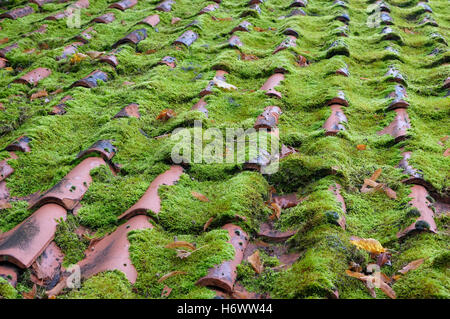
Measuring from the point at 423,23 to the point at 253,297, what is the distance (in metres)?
3.96

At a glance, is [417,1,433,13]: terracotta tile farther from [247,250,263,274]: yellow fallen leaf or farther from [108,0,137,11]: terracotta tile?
[247,250,263,274]: yellow fallen leaf

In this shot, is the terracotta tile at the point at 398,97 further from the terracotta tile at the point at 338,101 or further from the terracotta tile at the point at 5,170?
the terracotta tile at the point at 5,170

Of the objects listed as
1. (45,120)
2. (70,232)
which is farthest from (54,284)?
(45,120)

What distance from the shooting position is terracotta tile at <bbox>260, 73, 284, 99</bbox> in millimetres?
2905

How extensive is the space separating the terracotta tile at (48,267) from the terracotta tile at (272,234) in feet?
2.97

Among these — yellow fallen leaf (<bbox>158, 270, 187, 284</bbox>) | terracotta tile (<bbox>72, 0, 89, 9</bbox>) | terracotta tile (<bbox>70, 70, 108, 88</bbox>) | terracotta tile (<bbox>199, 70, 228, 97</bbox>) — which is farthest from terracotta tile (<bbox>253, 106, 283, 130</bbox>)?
terracotta tile (<bbox>72, 0, 89, 9</bbox>)

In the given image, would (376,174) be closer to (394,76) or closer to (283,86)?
(283,86)

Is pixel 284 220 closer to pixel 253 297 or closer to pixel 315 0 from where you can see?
pixel 253 297

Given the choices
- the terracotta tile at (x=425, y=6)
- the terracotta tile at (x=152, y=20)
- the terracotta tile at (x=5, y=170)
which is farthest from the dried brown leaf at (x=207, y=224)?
the terracotta tile at (x=425, y=6)

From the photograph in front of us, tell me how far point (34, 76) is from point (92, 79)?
1.64ft

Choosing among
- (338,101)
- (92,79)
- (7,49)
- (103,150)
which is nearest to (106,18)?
(7,49)

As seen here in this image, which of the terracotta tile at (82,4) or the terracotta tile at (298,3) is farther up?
the terracotta tile at (298,3)

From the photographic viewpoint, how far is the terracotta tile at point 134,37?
12.1 feet

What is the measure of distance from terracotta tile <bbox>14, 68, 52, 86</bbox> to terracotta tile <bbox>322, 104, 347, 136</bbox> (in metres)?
2.22
